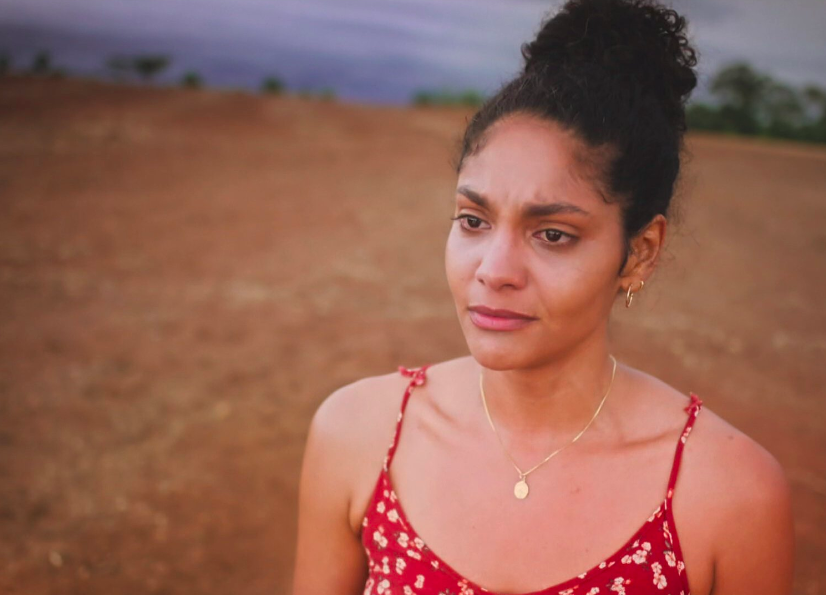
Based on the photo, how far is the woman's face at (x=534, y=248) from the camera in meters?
1.67

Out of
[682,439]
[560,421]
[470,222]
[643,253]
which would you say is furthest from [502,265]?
[682,439]

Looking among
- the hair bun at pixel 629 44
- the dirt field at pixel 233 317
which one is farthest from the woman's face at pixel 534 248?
the dirt field at pixel 233 317

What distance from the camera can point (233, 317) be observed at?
6262 millimetres

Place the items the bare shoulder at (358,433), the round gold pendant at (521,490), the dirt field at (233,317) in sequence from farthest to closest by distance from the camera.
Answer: the dirt field at (233,317)
the bare shoulder at (358,433)
the round gold pendant at (521,490)

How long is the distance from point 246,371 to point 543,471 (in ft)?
12.3

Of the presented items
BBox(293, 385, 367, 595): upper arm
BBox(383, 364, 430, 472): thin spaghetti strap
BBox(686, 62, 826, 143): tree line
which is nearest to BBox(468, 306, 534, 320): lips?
BBox(383, 364, 430, 472): thin spaghetti strap

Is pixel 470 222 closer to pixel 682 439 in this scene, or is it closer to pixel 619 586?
pixel 682 439

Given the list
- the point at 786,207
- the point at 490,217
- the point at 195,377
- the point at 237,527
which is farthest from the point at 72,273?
the point at 786,207

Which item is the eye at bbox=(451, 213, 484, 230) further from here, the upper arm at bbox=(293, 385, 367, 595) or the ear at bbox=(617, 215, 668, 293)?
the upper arm at bbox=(293, 385, 367, 595)

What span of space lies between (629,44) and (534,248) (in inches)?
25.1

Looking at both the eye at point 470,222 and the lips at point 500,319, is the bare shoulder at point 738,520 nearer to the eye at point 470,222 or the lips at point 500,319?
the lips at point 500,319

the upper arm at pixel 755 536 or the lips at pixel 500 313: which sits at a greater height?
the lips at pixel 500 313

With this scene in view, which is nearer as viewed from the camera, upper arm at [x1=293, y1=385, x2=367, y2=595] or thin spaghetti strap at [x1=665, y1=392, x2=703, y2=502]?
thin spaghetti strap at [x1=665, y1=392, x2=703, y2=502]

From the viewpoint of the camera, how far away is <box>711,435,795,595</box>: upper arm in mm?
1727
